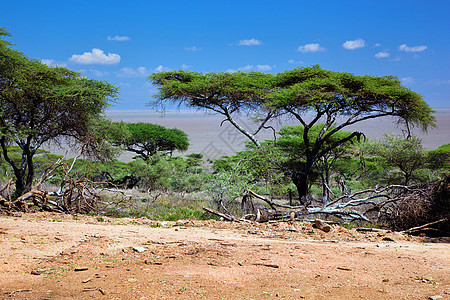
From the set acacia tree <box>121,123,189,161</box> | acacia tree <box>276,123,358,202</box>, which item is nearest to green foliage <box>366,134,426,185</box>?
acacia tree <box>276,123,358,202</box>

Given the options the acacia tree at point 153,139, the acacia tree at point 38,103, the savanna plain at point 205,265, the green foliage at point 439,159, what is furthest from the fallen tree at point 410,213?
the acacia tree at point 153,139

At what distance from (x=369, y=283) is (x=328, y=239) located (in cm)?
288

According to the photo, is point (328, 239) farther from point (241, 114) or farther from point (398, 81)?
point (241, 114)

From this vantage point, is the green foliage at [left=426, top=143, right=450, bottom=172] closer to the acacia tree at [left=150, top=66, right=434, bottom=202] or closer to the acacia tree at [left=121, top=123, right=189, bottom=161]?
the acacia tree at [left=150, top=66, right=434, bottom=202]

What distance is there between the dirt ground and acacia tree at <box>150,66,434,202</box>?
28.1ft

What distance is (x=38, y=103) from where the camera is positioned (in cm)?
1493

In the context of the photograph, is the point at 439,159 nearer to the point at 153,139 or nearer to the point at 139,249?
the point at 139,249

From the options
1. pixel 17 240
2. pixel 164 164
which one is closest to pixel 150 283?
pixel 17 240

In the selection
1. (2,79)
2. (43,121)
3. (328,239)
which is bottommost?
(328,239)

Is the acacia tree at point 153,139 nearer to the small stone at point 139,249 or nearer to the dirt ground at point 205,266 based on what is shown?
the dirt ground at point 205,266

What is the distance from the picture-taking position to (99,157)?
17.8 metres

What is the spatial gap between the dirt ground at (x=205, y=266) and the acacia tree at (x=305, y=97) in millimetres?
8575

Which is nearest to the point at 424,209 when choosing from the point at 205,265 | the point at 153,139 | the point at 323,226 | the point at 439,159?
the point at 323,226

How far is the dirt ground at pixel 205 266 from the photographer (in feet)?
13.3
